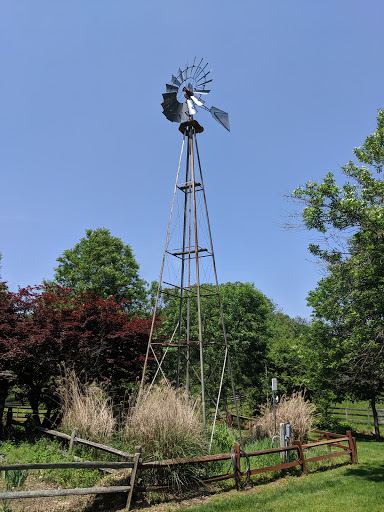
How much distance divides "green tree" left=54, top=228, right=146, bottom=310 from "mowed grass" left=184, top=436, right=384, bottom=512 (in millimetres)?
18554

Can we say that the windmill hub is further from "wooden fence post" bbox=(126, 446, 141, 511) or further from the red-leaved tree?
"wooden fence post" bbox=(126, 446, 141, 511)

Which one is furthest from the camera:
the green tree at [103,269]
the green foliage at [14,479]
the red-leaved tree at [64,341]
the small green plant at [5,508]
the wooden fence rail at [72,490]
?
the green tree at [103,269]

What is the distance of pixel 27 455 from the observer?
761cm

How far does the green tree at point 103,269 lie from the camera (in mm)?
24834

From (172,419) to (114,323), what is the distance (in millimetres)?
5221

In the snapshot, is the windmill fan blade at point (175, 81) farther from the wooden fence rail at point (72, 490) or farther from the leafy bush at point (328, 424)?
the leafy bush at point (328, 424)

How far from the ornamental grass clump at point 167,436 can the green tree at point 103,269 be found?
18.1 meters

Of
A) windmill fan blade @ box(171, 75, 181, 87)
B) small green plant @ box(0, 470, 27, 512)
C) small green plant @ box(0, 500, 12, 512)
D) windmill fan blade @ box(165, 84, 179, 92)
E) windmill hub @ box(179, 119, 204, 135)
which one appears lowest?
small green plant @ box(0, 500, 12, 512)

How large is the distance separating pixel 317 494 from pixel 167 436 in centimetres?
288

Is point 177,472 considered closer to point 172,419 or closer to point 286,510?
point 172,419

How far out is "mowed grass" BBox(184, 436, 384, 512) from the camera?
18.9 feet

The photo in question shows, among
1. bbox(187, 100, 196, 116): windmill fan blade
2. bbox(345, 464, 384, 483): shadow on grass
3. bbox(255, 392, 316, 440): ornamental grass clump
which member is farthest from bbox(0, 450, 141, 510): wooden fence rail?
bbox(187, 100, 196, 116): windmill fan blade

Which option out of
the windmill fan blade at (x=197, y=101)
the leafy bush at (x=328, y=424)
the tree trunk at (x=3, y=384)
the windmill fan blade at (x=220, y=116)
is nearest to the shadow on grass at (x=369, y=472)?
the leafy bush at (x=328, y=424)

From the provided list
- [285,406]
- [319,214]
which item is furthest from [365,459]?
[319,214]
